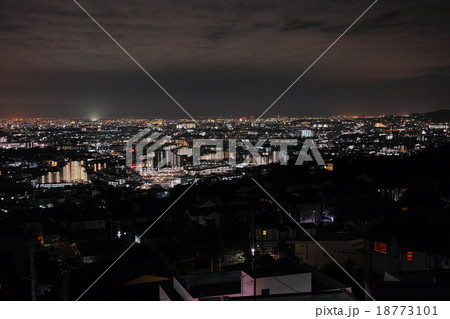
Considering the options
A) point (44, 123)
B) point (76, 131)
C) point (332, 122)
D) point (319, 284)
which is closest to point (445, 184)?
point (319, 284)

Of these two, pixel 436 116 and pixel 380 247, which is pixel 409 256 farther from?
pixel 436 116

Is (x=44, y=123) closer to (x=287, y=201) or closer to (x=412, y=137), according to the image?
(x=412, y=137)

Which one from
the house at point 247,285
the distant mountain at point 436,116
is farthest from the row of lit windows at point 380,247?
the distant mountain at point 436,116

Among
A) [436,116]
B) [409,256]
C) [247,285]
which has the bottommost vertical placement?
[409,256]

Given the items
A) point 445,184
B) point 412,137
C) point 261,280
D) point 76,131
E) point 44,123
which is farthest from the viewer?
point 44,123

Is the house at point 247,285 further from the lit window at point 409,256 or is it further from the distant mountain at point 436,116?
the distant mountain at point 436,116

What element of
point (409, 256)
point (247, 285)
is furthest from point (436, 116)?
point (247, 285)

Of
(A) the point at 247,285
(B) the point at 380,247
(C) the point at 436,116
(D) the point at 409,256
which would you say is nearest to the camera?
(A) the point at 247,285
